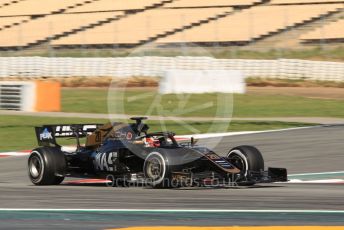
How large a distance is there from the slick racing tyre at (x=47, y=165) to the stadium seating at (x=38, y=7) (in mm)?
48720

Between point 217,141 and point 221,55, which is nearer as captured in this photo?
point 217,141

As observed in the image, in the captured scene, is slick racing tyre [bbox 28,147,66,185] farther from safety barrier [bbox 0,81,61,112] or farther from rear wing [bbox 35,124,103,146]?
safety barrier [bbox 0,81,61,112]

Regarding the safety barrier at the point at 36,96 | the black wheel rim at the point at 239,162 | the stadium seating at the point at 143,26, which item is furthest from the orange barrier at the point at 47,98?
the stadium seating at the point at 143,26

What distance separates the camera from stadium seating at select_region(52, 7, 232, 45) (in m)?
50.2

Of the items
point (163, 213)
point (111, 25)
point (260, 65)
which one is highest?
point (111, 25)

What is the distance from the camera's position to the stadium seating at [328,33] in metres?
41.8

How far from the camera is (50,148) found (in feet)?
42.4

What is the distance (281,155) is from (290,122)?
780 centimetres

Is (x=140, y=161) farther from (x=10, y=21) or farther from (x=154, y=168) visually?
(x=10, y=21)

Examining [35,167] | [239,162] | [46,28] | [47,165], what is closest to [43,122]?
[35,167]

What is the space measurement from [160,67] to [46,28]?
18.8m

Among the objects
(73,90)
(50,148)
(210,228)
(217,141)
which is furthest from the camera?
(73,90)

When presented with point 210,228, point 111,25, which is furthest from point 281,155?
point 111,25

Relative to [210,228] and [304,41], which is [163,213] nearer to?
[210,228]
